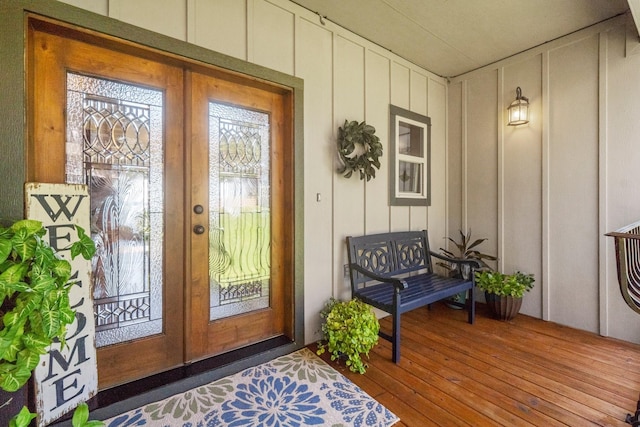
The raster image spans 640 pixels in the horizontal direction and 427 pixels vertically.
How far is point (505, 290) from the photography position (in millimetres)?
2865

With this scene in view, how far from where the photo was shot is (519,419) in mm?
1576

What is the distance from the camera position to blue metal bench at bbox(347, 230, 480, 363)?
2264mm

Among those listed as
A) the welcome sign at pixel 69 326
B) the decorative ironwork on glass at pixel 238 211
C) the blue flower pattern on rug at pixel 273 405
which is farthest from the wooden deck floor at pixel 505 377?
the welcome sign at pixel 69 326

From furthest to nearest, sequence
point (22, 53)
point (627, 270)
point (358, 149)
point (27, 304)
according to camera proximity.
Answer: point (358, 149), point (627, 270), point (22, 53), point (27, 304)

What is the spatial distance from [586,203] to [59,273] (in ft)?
12.8

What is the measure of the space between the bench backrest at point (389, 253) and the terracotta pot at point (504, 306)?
2.26ft

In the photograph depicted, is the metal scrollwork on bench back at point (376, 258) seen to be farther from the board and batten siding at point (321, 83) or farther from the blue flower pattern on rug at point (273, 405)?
the blue flower pattern on rug at point (273, 405)

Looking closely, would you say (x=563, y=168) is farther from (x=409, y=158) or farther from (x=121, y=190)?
(x=121, y=190)

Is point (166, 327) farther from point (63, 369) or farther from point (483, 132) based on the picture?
point (483, 132)

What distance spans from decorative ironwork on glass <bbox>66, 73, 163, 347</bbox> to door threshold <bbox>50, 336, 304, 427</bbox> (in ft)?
0.97

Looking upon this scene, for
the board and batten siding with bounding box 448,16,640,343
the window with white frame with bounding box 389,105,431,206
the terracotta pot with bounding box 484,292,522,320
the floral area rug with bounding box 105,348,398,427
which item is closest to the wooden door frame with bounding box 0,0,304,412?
the floral area rug with bounding box 105,348,398,427

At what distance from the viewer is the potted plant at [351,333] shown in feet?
6.70

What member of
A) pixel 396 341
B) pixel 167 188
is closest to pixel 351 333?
pixel 396 341

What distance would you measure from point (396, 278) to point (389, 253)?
545 millimetres
